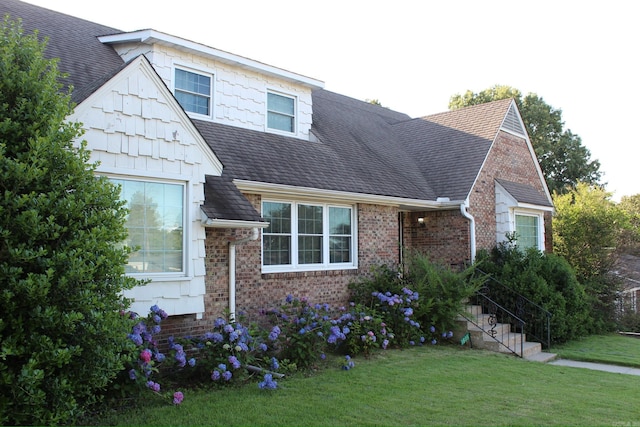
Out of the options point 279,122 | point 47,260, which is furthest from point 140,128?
point 279,122

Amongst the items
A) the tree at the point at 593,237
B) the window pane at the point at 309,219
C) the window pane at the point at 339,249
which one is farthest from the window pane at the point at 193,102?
Answer: the tree at the point at 593,237

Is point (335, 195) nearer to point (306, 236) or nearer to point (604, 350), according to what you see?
point (306, 236)

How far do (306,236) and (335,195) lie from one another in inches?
43.6

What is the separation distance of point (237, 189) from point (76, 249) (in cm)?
482

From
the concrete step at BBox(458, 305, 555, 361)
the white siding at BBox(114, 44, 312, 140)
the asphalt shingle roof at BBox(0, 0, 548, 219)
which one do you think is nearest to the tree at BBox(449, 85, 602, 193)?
the asphalt shingle roof at BBox(0, 0, 548, 219)

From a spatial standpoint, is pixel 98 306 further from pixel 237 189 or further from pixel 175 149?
pixel 237 189

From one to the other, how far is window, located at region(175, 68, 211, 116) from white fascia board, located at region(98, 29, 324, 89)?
505 mm

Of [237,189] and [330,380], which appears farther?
[237,189]

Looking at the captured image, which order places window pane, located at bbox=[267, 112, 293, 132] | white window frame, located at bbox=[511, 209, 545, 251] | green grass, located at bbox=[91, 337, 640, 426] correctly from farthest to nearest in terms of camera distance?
white window frame, located at bbox=[511, 209, 545, 251]
window pane, located at bbox=[267, 112, 293, 132]
green grass, located at bbox=[91, 337, 640, 426]

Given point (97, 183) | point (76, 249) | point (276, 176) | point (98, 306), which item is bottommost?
point (98, 306)

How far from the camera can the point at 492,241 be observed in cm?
1574

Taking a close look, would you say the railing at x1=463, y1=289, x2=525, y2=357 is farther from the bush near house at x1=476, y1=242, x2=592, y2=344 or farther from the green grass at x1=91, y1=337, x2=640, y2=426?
the green grass at x1=91, y1=337, x2=640, y2=426

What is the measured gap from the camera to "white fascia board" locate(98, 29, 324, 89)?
437 inches

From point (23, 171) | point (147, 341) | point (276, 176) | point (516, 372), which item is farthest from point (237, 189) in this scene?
point (516, 372)
